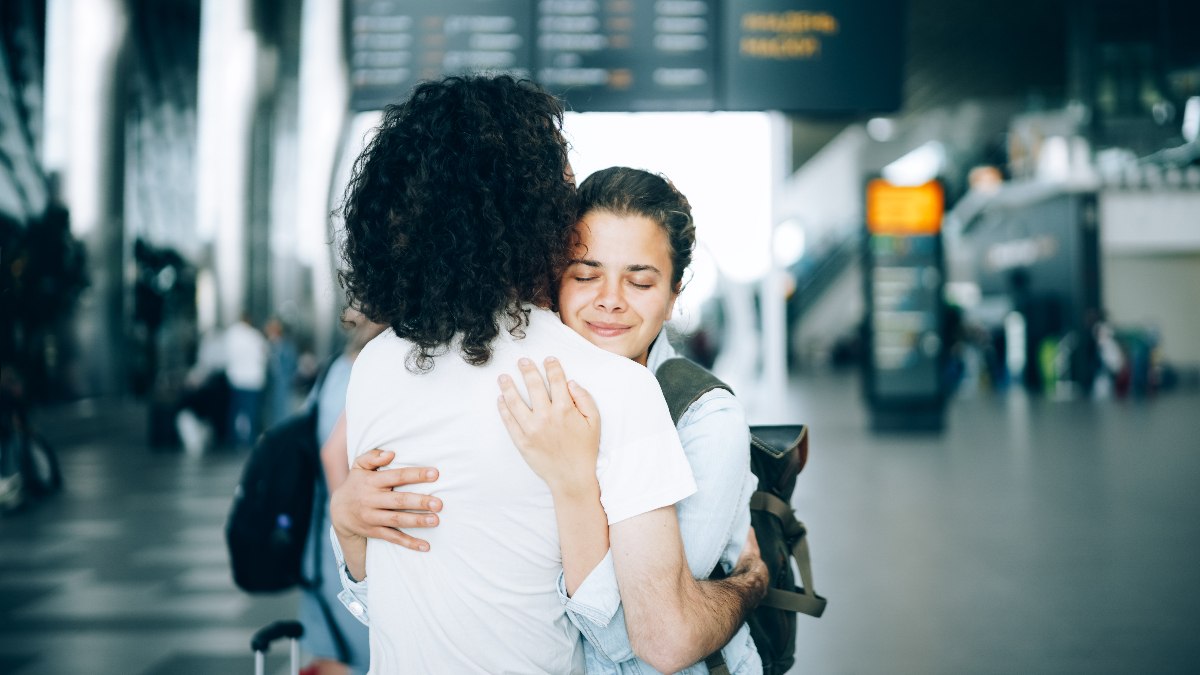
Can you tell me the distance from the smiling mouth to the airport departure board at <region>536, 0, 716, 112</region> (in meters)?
3.46

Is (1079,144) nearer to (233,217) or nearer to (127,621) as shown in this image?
(233,217)

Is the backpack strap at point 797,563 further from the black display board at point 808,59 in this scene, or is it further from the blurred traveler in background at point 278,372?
the blurred traveler in background at point 278,372

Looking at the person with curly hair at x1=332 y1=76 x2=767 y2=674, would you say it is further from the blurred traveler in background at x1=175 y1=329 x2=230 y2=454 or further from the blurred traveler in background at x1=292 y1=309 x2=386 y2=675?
the blurred traveler in background at x1=175 y1=329 x2=230 y2=454

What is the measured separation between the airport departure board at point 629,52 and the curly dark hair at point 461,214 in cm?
363

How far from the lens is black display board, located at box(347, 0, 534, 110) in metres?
5.05

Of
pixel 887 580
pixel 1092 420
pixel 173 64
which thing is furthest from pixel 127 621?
pixel 173 64

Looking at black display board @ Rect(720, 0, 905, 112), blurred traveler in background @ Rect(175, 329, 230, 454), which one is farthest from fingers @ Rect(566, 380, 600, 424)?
blurred traveler in background @ Rect(175, 329, 230, 454)

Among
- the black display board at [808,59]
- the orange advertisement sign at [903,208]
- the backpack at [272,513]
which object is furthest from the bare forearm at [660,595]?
the orange advertisement sign at [903,208]

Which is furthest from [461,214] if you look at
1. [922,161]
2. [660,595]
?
[922,161]

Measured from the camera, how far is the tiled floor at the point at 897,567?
159 inches

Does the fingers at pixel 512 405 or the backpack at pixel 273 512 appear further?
the backpack at pixel 273 512

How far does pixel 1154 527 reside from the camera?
6383 mm

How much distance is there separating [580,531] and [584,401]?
175 mm

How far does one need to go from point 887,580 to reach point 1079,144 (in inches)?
783
